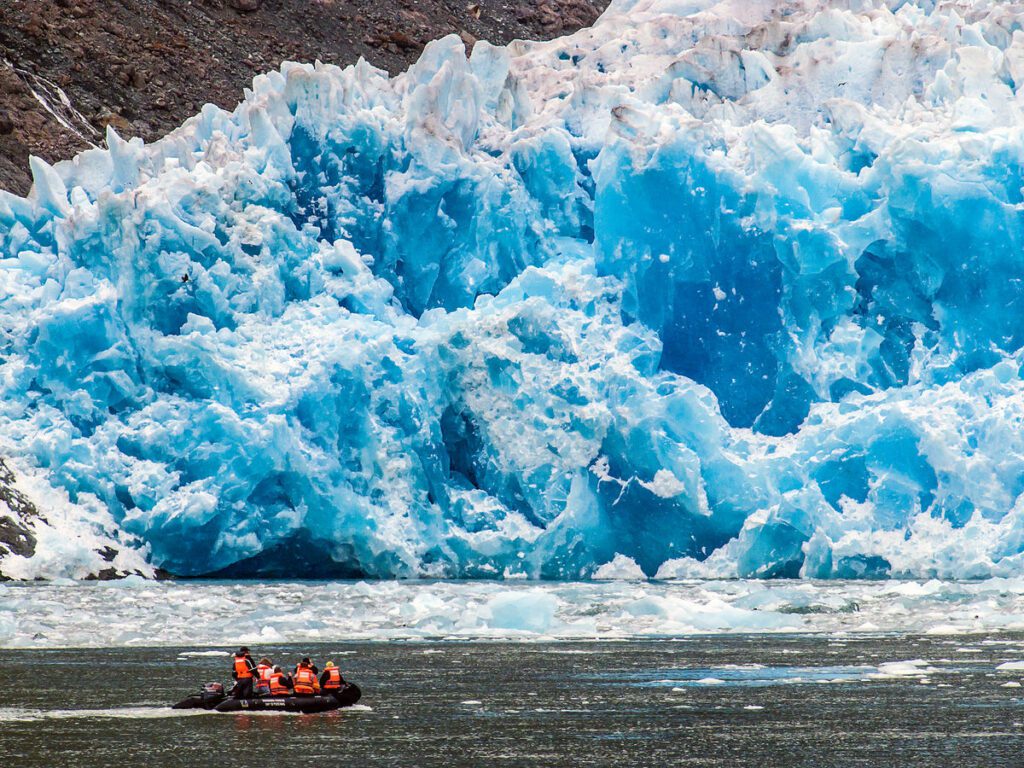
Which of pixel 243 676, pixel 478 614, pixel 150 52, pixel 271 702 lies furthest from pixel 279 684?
pixel 150 52

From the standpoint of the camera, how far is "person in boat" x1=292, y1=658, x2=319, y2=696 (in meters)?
11.8

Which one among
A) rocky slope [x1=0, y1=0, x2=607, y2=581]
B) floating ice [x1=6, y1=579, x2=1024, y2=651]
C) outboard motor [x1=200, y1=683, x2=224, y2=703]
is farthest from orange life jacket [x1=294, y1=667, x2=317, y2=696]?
rocky slope [x1=0, y1=0, x2=607, y2=581]

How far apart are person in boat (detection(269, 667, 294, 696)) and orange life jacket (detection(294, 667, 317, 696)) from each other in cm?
13

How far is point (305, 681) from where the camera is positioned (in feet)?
39.0

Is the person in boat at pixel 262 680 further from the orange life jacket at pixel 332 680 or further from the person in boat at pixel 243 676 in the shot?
the orange life jacket at pixel 332 680

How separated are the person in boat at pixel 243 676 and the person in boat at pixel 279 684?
147mm

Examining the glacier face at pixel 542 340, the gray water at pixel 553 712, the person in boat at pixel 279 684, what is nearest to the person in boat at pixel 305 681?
the person in boat at pixel 279 684

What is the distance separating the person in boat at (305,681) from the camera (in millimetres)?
11844

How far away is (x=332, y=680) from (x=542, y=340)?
39.0 feet

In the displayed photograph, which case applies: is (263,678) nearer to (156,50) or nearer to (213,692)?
(213,692)

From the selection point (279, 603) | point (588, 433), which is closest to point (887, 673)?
point (279, 603)

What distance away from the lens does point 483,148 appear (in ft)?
83.2

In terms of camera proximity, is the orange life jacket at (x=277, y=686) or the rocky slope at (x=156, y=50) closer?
the orange life jacket at (x=277, y=686)

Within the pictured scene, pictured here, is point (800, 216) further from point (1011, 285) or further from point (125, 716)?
point (125, 716)
